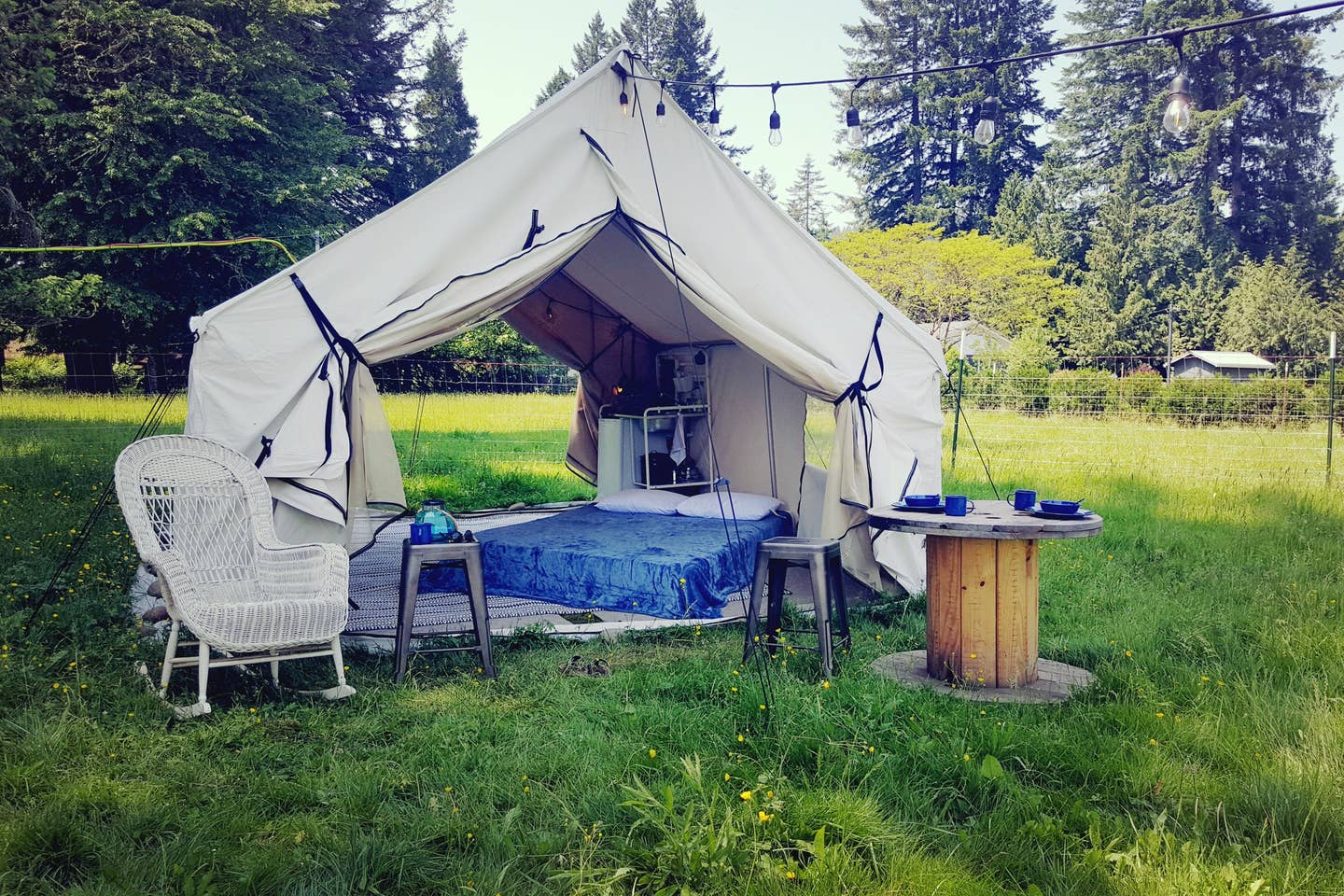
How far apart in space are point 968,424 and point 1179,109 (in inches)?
164

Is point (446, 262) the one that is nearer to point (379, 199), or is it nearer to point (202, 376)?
point (202, 376)

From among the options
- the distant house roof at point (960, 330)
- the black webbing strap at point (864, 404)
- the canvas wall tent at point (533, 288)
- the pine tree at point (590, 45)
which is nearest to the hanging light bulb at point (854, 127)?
the canvas wall tent at point (533, 288)

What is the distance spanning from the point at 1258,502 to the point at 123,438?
29.3ft

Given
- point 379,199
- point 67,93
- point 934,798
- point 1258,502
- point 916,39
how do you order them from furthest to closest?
point 916,39 < point 379,199 < point 67,93 < point 1258,502 < point 934,798

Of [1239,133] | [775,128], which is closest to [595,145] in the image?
[775,128]

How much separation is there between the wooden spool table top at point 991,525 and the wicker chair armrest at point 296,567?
6.56 ft

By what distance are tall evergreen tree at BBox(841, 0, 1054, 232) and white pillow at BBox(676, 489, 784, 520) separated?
2163 centimetres

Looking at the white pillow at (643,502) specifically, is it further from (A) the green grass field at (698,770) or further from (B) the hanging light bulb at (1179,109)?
(B) the hanging light bulb at (1179,109)

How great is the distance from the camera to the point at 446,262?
12.1 feet

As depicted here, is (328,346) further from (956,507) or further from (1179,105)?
(1179,105)

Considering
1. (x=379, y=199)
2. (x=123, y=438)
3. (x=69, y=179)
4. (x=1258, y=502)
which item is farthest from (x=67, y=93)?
(x=1258, y=502)

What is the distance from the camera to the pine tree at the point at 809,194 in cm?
3797

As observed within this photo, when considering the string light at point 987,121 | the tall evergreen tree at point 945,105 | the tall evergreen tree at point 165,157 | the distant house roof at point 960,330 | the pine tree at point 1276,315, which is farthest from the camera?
the tall evergreen tree at point 945,105

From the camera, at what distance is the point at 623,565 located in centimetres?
421
